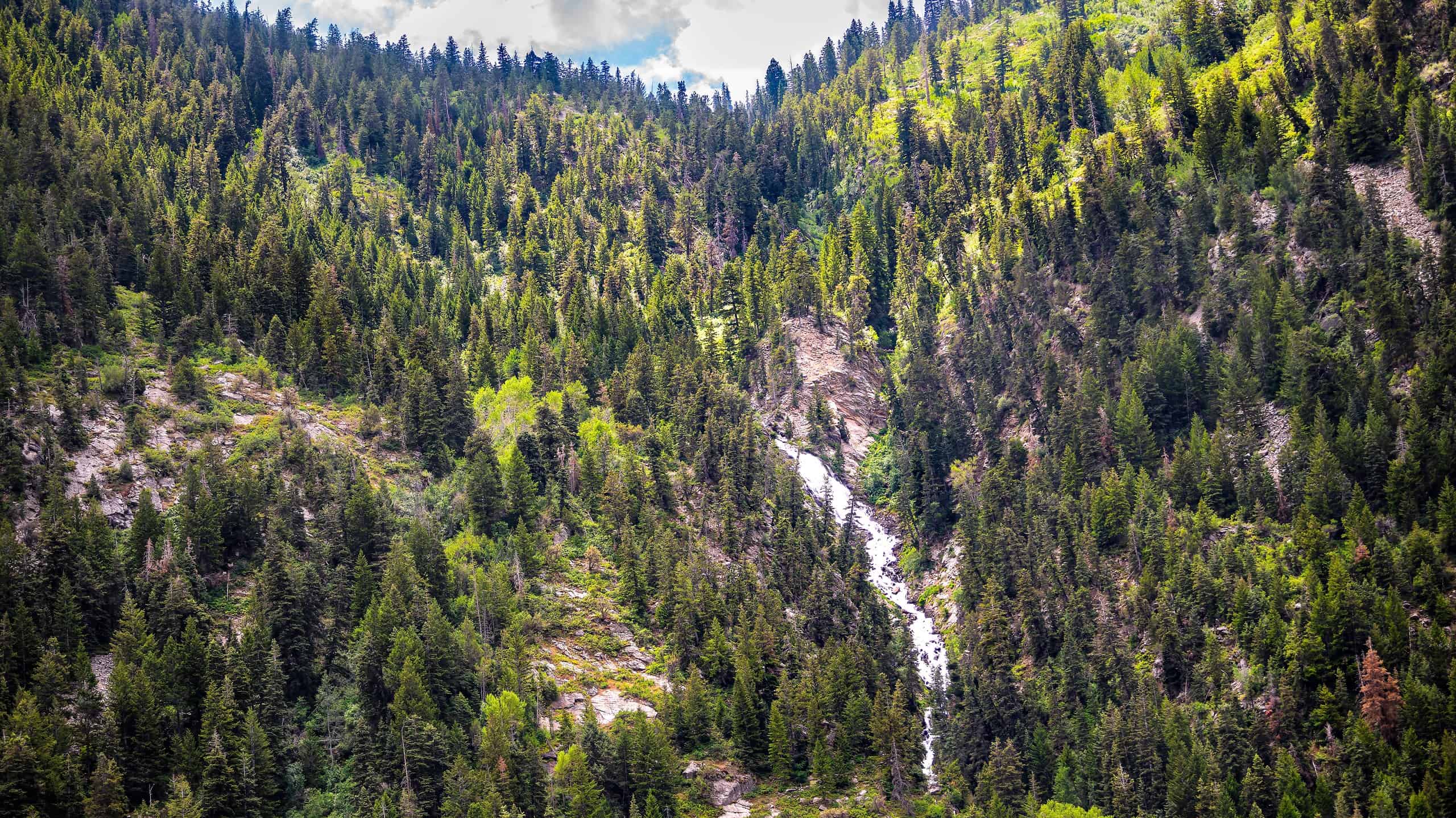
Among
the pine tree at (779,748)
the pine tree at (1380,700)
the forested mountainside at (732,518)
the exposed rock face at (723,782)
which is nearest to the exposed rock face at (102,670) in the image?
the forested mountainside at (732,518)

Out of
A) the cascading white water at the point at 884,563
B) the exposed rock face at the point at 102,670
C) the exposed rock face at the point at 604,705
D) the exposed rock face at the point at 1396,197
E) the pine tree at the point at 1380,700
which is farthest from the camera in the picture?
the cascading white water at the point at 884,563

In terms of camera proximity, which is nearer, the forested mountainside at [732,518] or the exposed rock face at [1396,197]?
the forested mountainside at [732,518]

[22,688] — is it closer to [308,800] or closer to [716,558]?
[308,800]

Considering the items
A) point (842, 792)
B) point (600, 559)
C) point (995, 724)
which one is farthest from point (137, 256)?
point (995, 724)

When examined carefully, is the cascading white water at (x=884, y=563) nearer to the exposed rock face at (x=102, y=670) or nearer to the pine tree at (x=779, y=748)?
the pine tree at (x=779, y=748)

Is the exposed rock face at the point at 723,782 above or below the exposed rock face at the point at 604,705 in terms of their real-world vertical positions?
below

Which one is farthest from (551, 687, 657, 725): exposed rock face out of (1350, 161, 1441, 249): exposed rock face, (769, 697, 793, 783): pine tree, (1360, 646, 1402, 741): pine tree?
(1350, 161, 1441, 249): exposed rock face

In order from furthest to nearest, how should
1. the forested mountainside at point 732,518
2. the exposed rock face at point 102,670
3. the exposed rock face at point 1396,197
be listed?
1. the exposed rock face at point 1396,197
2. the forested mountainside at point 732,518
3. the exposed rock face at point 102,670
